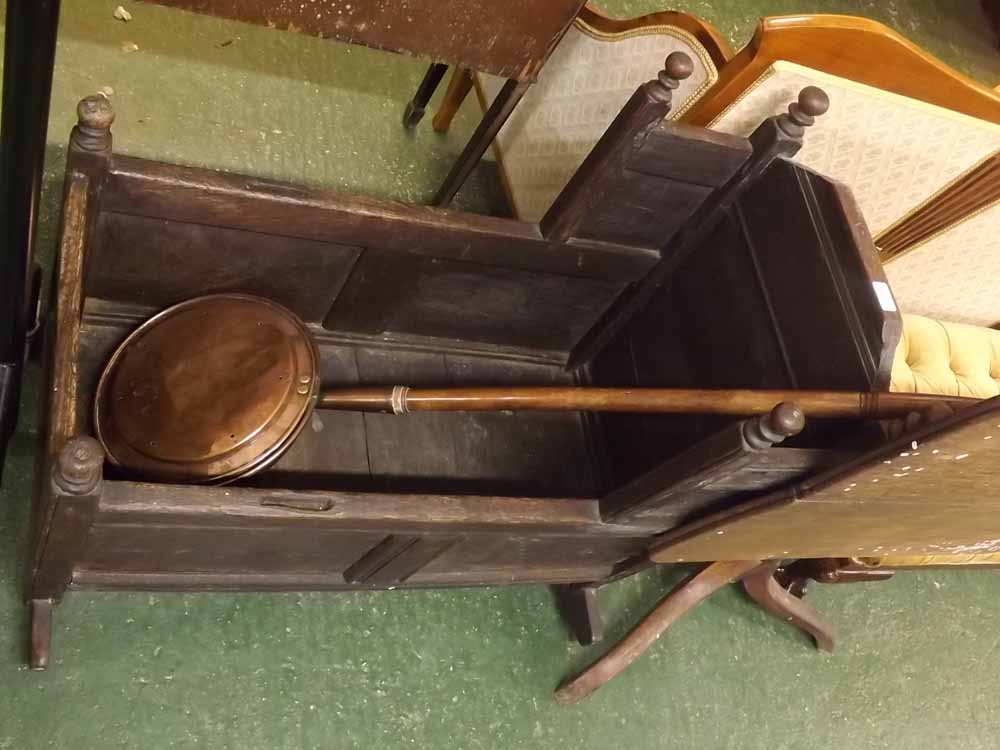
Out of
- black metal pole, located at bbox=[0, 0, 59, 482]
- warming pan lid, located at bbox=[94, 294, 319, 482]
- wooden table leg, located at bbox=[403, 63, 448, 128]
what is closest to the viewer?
black metal pole, located at bbox=[0, 0, 59, 482]

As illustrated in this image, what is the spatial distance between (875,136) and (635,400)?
74cm

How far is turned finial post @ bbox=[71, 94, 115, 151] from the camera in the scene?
3.85 feet

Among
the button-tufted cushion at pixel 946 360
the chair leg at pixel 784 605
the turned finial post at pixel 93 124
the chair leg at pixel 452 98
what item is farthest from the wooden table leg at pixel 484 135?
the chair leg at pixel 784 605

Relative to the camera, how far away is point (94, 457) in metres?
1.05

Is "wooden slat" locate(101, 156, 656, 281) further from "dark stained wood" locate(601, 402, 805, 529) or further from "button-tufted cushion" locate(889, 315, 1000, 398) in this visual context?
"button-tufted cushion" locate(889, 315, 1000, 398)

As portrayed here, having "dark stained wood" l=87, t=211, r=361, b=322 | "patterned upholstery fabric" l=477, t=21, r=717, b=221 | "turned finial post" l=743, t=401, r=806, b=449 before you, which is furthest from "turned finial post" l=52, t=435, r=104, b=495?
"patterned upholstery fabric" l=477, t=21, r=717, b=221

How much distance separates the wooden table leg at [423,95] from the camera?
2.16m

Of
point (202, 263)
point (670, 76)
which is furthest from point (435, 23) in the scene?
point (202, 263)

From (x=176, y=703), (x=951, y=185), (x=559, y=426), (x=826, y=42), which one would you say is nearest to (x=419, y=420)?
(x=559, y=426)

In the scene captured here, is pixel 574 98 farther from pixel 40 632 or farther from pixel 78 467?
pixel 40 632

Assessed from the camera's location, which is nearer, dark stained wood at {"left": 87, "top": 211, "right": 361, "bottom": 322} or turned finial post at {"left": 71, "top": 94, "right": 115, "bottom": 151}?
turned finial post at {"left": 71, "top": 94, "right": 115, "bottom": 151}

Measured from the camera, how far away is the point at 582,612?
1928mm

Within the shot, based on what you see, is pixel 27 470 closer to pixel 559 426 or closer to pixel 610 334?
pixel 559 426

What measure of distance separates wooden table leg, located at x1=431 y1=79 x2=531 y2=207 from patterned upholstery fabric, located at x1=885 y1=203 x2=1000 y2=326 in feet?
3.28
